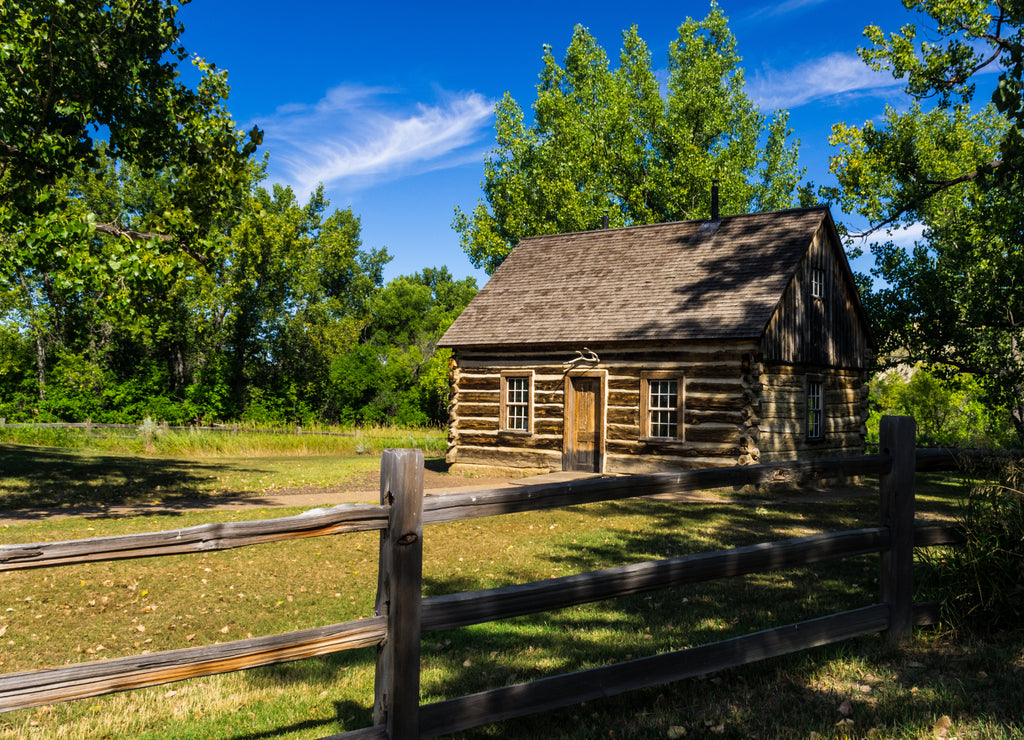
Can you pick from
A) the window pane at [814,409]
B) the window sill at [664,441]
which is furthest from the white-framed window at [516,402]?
the window pane at [814,409]

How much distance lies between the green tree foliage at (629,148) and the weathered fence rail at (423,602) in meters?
30.3

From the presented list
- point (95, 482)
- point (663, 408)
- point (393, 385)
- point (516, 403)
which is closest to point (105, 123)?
point (95, 482)

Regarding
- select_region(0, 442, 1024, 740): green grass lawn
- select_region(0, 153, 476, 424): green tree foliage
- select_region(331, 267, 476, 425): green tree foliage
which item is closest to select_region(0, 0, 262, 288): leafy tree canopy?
select_region(0, 442, 1024, 740): green grass lawn

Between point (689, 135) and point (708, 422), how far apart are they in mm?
22377

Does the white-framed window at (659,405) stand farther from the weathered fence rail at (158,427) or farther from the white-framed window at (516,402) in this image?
the weathered fence rail at (158,427)

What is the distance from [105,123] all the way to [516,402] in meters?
11.9

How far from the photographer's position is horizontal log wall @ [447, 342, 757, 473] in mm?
17047

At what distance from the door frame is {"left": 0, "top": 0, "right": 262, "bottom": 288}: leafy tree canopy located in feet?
31.3

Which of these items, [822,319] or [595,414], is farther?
[822,319]

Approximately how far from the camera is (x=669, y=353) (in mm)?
17812

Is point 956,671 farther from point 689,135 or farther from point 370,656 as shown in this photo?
point 689,135

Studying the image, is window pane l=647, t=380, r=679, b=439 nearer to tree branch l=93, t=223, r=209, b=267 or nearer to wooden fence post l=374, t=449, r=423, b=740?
tree branch l=93, t=223, r=209, b=267

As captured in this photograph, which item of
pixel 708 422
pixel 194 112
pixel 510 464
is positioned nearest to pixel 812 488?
pixel 708 422

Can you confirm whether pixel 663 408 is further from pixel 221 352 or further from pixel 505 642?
pixel 221 352
